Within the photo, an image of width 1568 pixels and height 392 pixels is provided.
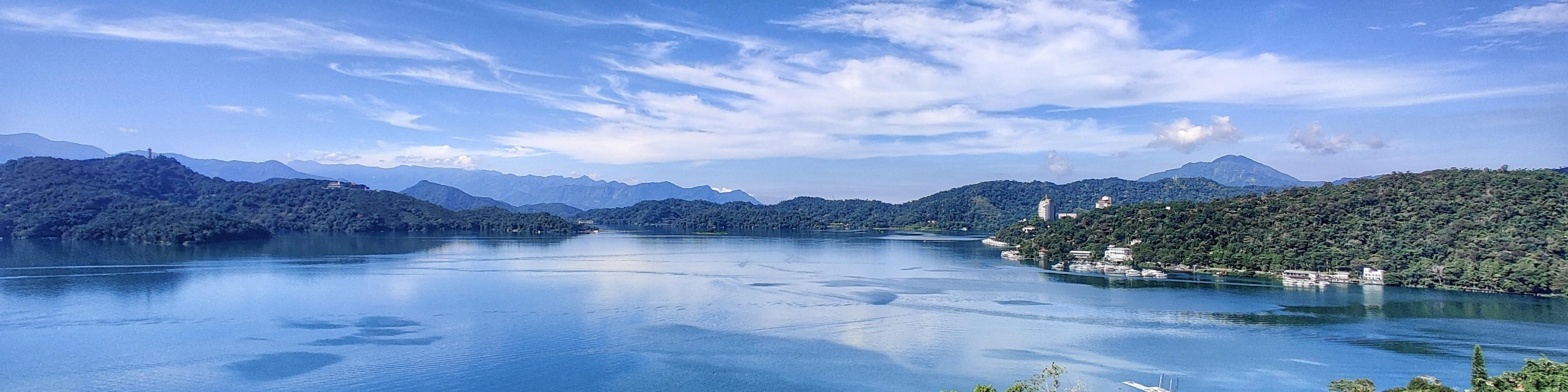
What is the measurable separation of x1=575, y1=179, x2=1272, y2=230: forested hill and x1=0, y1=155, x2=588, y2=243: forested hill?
22.7m

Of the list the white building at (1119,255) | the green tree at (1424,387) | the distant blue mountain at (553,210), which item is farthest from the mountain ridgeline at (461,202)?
the green tree at (1424,387)

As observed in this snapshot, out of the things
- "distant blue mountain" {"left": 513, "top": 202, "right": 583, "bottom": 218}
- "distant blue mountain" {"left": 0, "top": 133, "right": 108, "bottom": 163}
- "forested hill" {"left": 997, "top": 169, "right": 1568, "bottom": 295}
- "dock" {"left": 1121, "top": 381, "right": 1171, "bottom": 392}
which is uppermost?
"distant blue mountain" {"left": 0, "top": 133, "right": 108, "bottom": 163}

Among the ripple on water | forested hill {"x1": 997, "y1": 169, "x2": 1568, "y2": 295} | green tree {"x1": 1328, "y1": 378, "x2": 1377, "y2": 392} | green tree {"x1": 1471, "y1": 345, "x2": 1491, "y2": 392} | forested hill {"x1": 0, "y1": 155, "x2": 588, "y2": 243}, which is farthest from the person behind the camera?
forested hill {"x1": 0, "y1": 155, "x2": 588, "y2": 243}

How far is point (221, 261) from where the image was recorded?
31547 millimetres

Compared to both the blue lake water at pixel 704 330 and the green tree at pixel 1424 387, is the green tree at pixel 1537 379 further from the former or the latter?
the blue lake water at pixel 704 330

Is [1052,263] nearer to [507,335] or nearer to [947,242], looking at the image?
[947,242]

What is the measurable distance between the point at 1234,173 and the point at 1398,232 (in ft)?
511

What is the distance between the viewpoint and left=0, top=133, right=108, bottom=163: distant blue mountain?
268ft

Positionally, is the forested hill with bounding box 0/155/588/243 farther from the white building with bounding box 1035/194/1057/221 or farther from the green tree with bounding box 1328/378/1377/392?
the green tree with bounding box 1328/378/1377/392

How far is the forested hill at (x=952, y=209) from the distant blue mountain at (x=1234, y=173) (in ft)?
220

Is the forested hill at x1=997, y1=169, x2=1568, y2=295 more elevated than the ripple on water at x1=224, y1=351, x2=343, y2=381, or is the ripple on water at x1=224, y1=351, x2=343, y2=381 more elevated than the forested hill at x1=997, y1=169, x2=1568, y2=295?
the forested hill at x1=997, y1=169, x2=1568, y2=295

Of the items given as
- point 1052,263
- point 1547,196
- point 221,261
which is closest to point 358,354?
point 221,261

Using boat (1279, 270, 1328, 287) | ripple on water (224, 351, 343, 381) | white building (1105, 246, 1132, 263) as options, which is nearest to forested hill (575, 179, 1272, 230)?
white building (1105, 246, 1132, 263)

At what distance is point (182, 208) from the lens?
48031 millimetres
